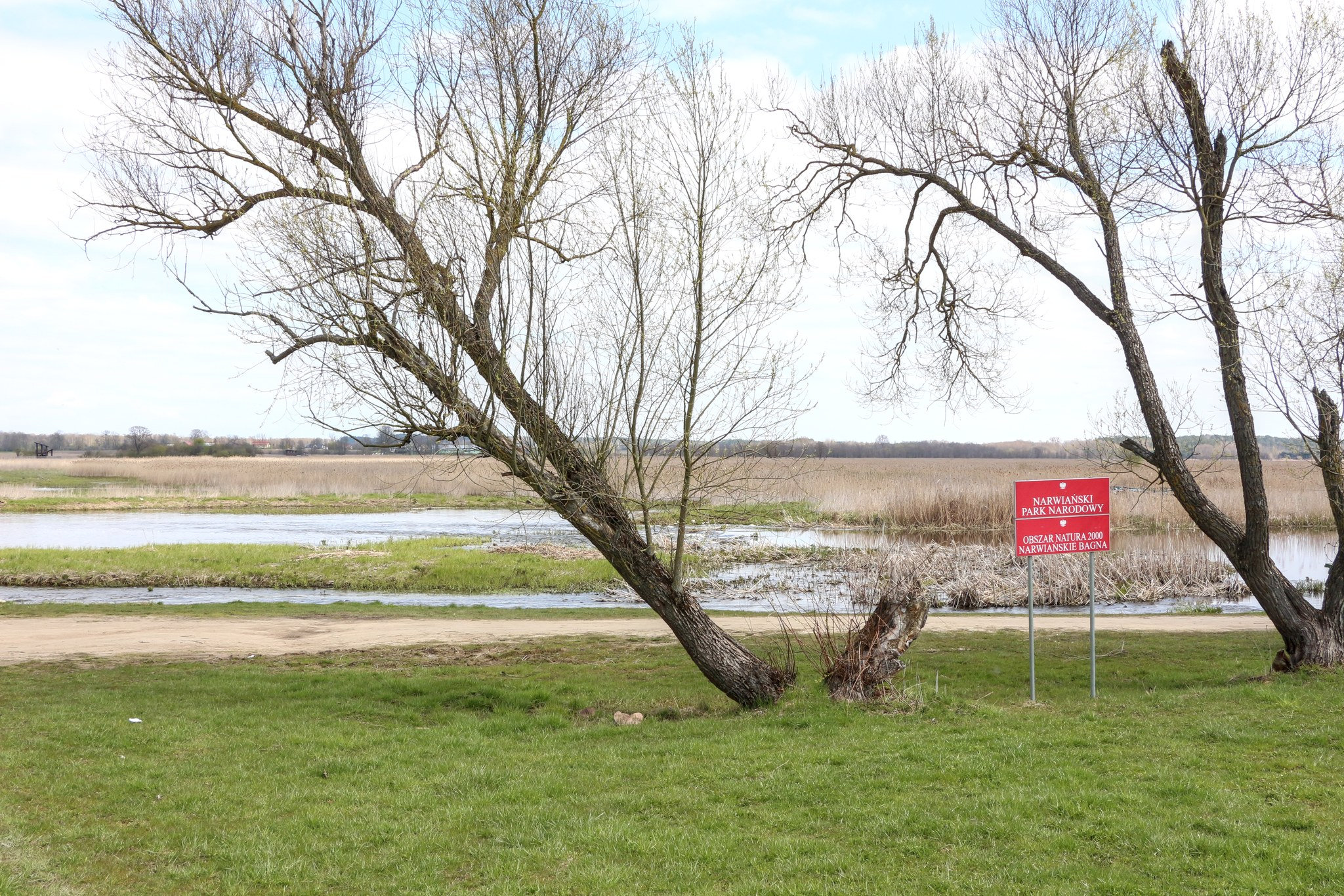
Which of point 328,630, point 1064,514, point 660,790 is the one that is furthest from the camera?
point 328,630

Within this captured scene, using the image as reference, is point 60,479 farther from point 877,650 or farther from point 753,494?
point 877,650

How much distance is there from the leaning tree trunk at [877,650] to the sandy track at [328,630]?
5699 millimetres

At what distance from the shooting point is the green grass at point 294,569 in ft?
80.7

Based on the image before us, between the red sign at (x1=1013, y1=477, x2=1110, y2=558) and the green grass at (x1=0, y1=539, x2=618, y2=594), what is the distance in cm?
1587

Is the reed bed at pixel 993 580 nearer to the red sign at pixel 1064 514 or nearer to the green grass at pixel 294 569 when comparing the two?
the green grass at pixel 294 569

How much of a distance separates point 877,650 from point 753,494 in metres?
2.26

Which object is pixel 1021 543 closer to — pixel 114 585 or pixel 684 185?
pixel 684 185

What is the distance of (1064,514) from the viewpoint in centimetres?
1109

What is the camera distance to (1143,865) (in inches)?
210

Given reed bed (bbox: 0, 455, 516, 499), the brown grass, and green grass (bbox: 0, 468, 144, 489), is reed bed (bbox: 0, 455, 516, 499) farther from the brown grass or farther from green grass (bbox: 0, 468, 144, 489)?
the brown grass

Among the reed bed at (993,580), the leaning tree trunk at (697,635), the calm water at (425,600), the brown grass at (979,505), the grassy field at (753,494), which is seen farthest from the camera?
the brown grass at (979,505)

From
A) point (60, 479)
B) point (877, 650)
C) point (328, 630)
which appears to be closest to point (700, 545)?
point (328, 630)

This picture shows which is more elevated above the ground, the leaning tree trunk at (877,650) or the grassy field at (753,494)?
the grassy field at (753,494)

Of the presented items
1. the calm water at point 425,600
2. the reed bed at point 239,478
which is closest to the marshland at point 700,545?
the calm water at point 425,600
